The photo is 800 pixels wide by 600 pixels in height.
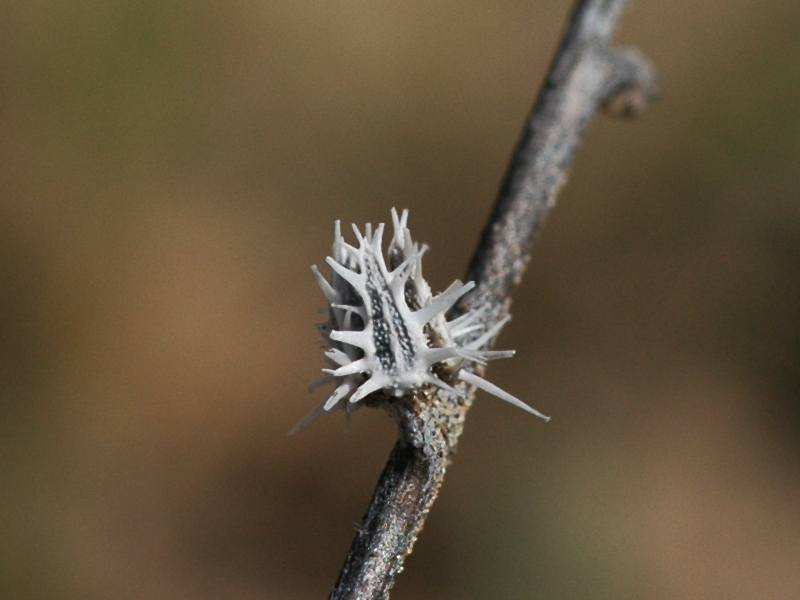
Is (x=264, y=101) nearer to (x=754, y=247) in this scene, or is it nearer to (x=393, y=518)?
(x=754, y=247)

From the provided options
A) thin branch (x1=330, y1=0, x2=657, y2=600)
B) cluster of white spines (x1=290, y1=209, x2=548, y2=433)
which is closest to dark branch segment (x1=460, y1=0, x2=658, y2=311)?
thin branch (x1=330, y1=0, x2=657, y2=600)

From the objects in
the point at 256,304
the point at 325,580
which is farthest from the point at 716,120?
the point at 325,580

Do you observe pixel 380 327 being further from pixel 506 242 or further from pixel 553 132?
pixel 553 132

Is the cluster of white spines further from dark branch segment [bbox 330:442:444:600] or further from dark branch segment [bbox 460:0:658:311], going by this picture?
dark branch segment [bbox 460:0:658:311]

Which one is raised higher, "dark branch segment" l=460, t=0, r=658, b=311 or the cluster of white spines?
"dark branch segment" l=460, t=0, r=658, b=311

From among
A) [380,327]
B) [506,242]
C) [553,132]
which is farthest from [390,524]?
[553,132]

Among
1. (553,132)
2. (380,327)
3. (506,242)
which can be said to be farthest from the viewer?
(553,132)

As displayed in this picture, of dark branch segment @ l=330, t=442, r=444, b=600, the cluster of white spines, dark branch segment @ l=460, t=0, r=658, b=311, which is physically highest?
dark branch segment @ l=460, t=0, r=658, b=311
